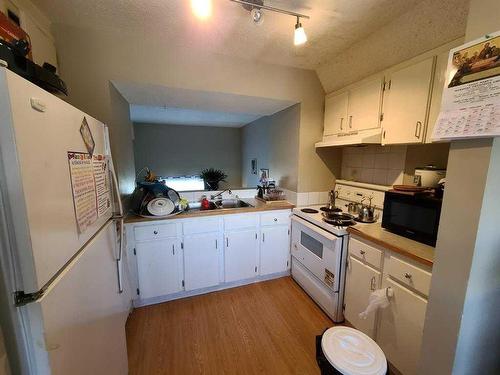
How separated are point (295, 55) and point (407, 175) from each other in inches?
58.1

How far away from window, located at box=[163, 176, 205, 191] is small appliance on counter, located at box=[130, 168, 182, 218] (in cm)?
329

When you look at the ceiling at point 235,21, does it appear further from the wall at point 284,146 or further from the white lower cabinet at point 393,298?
the white lower cabinet at point 393,298

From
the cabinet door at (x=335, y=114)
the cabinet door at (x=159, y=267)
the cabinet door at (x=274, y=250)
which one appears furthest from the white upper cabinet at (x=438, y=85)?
the cabinet door at (x=159, y=267)

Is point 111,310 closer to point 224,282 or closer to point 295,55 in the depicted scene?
point 224,282

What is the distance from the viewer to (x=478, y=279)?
35.4 inches

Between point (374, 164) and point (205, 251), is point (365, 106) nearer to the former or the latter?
point (374, 164)

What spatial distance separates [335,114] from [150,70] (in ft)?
5.96

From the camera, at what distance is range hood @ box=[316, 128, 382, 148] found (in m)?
1.77

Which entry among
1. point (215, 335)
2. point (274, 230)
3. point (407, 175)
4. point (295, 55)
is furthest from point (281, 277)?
point (295, 55)

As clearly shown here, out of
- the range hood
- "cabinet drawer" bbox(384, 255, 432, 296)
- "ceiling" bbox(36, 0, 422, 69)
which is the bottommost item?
"cabinet drawer" bbox(384, 255, 432, 296)

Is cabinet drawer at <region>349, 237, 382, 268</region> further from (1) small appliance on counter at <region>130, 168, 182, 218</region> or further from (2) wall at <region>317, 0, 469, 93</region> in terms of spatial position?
(1) small appliance on counter at <region>130, 168, 182, 218</region>

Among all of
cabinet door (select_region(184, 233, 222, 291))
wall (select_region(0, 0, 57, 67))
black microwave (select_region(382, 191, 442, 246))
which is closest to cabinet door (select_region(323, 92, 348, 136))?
black microwave (select_region(382, 191, 442, 246))

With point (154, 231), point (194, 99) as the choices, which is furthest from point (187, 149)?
point (154, 231)

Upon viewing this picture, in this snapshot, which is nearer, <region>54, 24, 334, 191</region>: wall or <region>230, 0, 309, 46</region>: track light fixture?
<region>230, 0, 309, 46</region>: track light fixture
